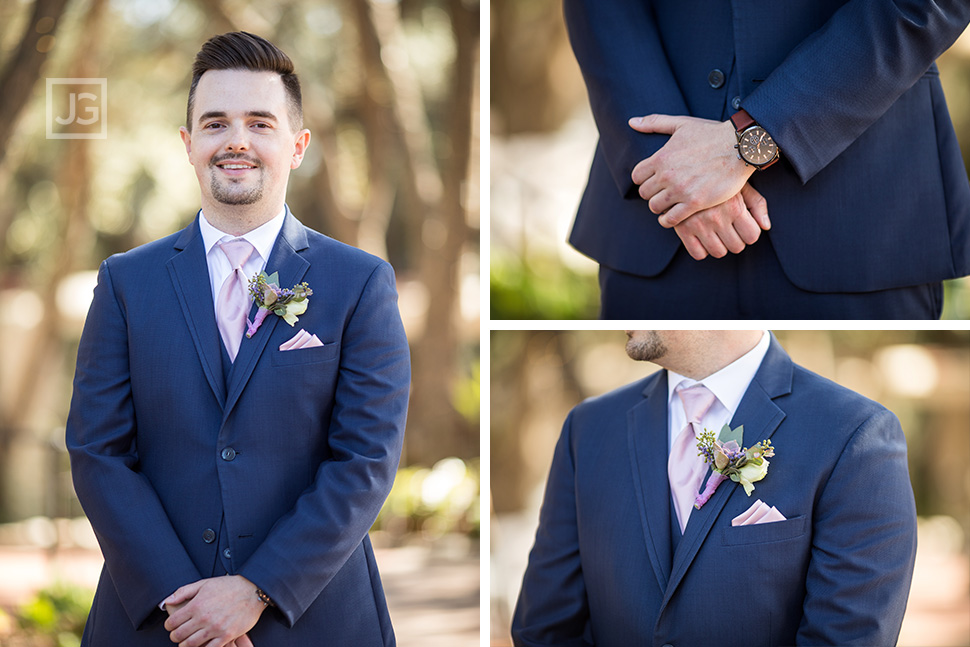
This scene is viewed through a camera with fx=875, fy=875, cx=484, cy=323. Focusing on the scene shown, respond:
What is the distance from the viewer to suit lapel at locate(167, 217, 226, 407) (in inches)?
74.9

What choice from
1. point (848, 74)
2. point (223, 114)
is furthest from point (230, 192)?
point (848, 74)

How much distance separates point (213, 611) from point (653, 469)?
1011 mm

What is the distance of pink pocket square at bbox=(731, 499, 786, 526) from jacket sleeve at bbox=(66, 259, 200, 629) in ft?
3.81

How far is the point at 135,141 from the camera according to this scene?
23.5 feet

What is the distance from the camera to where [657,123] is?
1.80 m

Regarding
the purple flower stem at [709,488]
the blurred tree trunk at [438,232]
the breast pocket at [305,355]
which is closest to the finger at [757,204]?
the purple flower stem at [709,488]

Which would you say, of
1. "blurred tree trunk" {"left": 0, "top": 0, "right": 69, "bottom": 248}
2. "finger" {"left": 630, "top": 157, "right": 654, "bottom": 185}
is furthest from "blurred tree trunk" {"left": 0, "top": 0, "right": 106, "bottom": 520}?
"finger" {"left": 630, "top": 157, "right": 654, "bottom": 185}

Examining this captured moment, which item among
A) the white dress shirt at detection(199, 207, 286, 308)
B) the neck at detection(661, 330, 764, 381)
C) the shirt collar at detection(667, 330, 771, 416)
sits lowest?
the shirt collar at detection(667, 330, 771, 416)

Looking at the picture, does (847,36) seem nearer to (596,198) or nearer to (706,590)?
(596,198)

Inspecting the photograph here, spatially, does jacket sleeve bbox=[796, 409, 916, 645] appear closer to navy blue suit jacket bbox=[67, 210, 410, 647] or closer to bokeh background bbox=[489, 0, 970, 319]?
navy blue suit jacket bbox=[67, 210, 410, 647]

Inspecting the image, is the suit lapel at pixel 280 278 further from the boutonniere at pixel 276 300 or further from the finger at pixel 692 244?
the finger at pixel 692 244

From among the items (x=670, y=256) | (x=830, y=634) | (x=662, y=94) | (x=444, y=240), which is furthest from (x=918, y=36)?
(x=444, y=240)

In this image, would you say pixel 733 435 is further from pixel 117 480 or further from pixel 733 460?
pixel 117 480

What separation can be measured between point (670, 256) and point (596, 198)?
26cm
